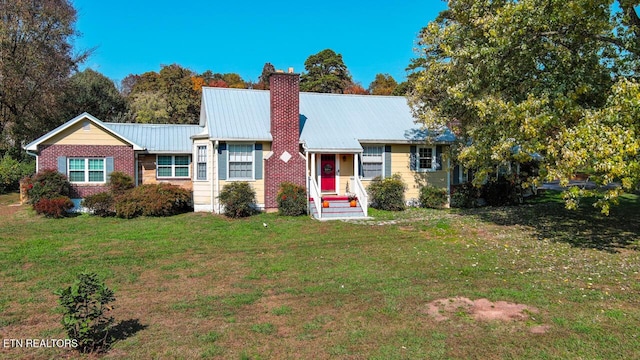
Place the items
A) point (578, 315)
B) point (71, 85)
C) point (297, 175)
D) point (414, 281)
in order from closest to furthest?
point (578, 315), point (414, 281), point (297, 175), point (71, 85)

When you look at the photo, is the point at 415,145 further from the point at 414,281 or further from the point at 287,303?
the point at 287,303

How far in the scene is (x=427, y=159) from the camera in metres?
19.4

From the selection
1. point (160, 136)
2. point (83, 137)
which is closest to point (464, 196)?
point (160, 136)

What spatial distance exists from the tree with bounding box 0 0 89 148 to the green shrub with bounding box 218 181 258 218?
18.8 m

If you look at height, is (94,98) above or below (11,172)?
above

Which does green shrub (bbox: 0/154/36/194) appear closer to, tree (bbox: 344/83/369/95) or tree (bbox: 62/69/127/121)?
tree (bbox: 62/69/127/121)

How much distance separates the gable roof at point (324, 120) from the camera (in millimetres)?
17531

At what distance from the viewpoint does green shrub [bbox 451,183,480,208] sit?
19406 mm

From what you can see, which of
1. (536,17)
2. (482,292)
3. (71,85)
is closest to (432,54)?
(536,17)

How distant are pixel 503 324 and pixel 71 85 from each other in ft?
108

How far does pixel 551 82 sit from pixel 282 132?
9.94 m

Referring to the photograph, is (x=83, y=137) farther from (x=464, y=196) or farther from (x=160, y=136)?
(x=464, y=196)

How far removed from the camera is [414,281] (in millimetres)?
8047

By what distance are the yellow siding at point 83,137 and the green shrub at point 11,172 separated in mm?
10030
